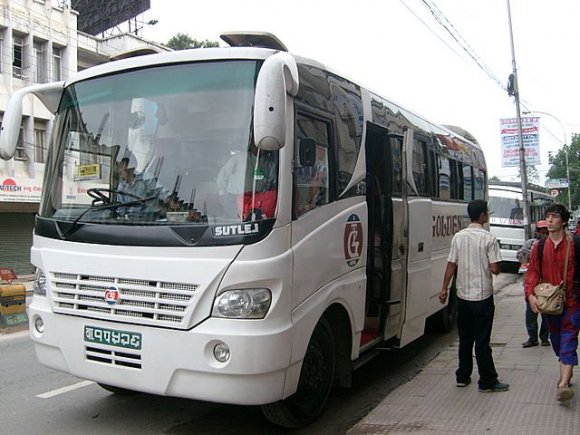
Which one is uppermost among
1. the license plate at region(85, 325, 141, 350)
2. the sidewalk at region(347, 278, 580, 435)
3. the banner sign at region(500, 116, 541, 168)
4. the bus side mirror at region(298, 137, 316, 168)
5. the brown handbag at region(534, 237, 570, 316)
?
the banner sign at region(500, 116, 541, 168)

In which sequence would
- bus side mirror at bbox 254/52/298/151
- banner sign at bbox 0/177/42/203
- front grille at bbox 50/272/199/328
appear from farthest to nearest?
banner sign at bbox 0/177/42/203 → front grille at bbox 50/272/199/328 → bus side mirror at bbox 254/52/298/151

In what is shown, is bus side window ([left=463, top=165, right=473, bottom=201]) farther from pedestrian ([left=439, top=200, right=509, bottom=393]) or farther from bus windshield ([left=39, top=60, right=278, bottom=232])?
bus windshield ([left=39, top=60, right=278, bottom=232])

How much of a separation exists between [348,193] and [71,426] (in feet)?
10.0

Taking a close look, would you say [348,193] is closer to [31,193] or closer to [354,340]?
[354,340]

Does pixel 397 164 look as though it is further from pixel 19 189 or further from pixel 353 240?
pixel 19 189

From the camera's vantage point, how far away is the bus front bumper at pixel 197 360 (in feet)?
12.1

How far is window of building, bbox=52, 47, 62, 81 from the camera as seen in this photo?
79.4 ft

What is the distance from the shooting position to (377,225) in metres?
5.96

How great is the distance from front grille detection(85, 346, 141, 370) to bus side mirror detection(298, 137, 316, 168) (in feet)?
6.03

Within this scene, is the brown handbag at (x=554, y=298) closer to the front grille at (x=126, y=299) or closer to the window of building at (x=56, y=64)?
the front grille at (x=126, y=299)

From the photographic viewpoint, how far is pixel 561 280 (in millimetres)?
4770

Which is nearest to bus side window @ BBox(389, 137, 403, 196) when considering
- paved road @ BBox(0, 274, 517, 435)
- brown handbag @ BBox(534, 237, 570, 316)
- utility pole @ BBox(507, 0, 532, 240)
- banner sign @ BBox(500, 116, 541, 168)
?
brown handbag @ BBox(534, 237, 570, 316)

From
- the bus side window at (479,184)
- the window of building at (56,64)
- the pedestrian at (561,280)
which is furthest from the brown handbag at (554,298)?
the window of building at (56,64)

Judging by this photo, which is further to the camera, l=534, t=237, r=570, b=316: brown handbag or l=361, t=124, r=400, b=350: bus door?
l=361, t=124, r=400, b=350: bus door
